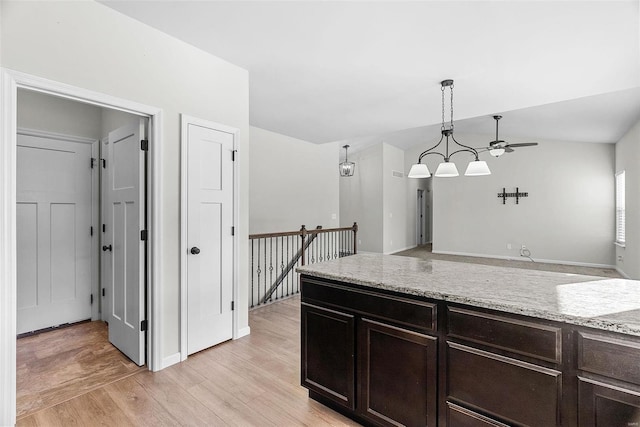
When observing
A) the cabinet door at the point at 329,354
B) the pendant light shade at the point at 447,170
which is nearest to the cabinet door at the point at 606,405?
the cabinet door at the point at 329,354

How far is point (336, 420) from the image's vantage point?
201 cm

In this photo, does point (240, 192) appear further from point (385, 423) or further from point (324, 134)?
point (324, 134)

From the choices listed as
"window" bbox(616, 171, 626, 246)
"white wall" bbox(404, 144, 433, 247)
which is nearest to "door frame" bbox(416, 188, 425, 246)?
"white wall" bbox(404, 144, 433, 247)

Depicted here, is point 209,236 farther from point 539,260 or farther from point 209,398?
point 539,260

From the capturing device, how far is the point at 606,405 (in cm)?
Answer: 123

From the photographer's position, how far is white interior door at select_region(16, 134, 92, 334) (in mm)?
3195

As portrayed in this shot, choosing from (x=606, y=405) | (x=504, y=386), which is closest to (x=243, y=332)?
(x=504, y=386)

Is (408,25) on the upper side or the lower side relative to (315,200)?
upper

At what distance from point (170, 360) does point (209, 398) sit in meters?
0.66

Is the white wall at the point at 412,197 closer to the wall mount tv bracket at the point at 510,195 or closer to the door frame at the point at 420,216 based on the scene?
the door frame at the point at 420,216

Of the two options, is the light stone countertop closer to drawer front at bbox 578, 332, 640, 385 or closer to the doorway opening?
drawer front at bbox 578, 332, 640, 385

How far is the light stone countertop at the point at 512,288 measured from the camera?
1.29 metres

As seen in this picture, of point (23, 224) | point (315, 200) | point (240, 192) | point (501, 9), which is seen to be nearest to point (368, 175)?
point (315, 200)

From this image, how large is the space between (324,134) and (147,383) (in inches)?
176
